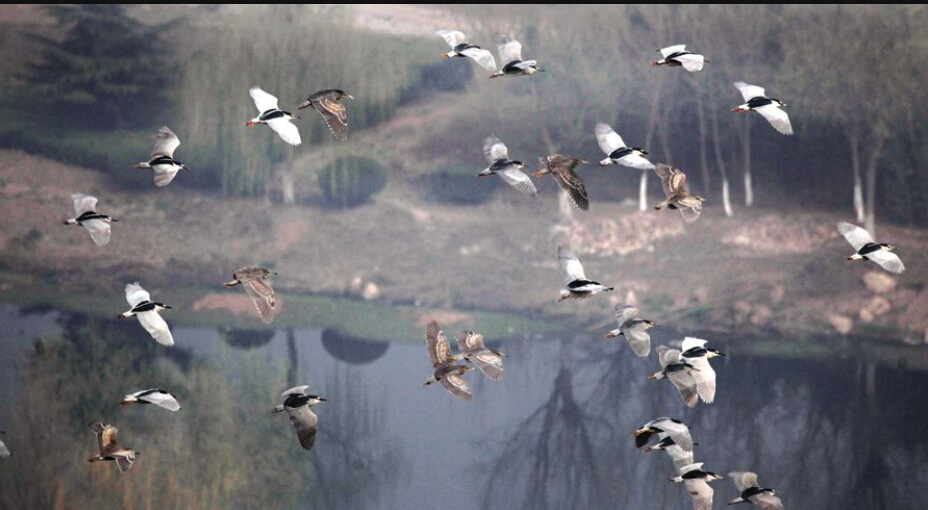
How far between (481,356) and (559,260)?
0.86m

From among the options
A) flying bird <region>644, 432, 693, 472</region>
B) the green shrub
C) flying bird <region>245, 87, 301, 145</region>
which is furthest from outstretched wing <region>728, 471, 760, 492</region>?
the green shrub

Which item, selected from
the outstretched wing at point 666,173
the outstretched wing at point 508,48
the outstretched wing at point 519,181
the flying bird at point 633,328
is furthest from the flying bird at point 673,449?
the outstretched wing at point 508,48

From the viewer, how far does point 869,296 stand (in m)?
A: 10.9

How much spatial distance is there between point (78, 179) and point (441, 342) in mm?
5403

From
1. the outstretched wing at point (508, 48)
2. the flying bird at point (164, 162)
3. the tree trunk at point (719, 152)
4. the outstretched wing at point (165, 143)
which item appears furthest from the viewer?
the tree trunk at point (719, 152)

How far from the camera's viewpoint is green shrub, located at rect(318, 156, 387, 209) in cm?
1141

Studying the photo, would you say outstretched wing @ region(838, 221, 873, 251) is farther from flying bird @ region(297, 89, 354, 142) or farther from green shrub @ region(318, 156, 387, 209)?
Result: green shrub @ region(318, 156, 387, 209)

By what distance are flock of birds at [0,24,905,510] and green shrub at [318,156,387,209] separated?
4095 millimetres

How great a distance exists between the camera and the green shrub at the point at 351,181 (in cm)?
1141

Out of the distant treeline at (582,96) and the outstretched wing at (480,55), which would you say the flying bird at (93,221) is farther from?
the distant treeline at (582,96)

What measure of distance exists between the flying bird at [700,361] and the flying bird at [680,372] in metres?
0.03

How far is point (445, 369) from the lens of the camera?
7.20m

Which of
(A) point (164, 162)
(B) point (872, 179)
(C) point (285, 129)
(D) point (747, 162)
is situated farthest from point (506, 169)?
(B) point (872, 179)

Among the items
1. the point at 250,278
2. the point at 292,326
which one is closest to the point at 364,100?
the point at 292,326
